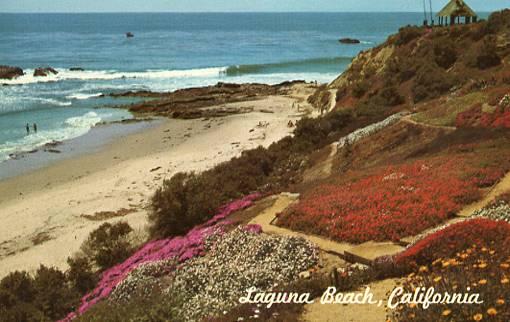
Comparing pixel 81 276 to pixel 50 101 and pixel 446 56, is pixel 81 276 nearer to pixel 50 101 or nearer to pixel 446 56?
pixel 446 56

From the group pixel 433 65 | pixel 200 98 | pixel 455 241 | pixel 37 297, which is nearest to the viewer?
pixel 455 241

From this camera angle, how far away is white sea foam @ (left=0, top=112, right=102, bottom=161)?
34406 mm

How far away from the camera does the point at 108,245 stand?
17.2m

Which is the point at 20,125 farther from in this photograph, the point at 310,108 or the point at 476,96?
the point at 476,96

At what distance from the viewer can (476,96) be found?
21109 mm

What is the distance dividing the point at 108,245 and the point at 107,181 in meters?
9.63

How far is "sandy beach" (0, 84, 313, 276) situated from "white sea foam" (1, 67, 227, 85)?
36692 millimetres

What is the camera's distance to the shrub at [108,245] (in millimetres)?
16781

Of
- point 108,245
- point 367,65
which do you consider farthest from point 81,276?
point 367,65

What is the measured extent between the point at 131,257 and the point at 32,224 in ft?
23.1

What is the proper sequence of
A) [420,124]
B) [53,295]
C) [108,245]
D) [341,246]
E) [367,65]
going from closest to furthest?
[341,246]
[53,295]
[108,245]
[420,124]
[367,65]

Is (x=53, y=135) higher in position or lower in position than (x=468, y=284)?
lower

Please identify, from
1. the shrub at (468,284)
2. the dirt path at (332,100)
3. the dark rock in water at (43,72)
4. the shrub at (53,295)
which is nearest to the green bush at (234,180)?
the shrub at (53,295)

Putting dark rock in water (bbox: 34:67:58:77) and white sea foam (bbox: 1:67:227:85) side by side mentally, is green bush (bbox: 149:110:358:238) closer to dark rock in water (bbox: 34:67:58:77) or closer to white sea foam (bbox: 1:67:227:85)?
white sea foam (bbox: 1:67:227:85)
